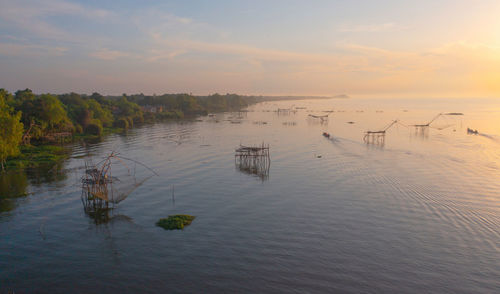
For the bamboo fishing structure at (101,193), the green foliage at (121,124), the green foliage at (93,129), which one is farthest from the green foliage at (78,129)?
the bamboo fishing structure at (101,193)

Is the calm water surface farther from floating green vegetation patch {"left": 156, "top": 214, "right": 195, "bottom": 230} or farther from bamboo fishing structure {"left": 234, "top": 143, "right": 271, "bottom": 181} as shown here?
bamboo fishing structure {"left": 234, "top": 143, "right": 271, "bottom": 181}

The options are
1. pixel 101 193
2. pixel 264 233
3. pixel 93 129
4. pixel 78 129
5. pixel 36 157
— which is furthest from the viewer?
pixel 93 129

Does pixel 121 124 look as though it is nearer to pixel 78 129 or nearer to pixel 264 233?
pixel 78 129

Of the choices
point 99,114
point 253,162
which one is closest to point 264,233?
point 253,162

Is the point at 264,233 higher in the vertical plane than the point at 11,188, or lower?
lower

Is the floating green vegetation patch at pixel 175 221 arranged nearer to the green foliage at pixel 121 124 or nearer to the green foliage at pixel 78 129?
the green foliage at pixel 78 129

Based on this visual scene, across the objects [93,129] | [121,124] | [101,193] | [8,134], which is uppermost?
[8,134]

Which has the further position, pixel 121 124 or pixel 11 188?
pixel 121 124
